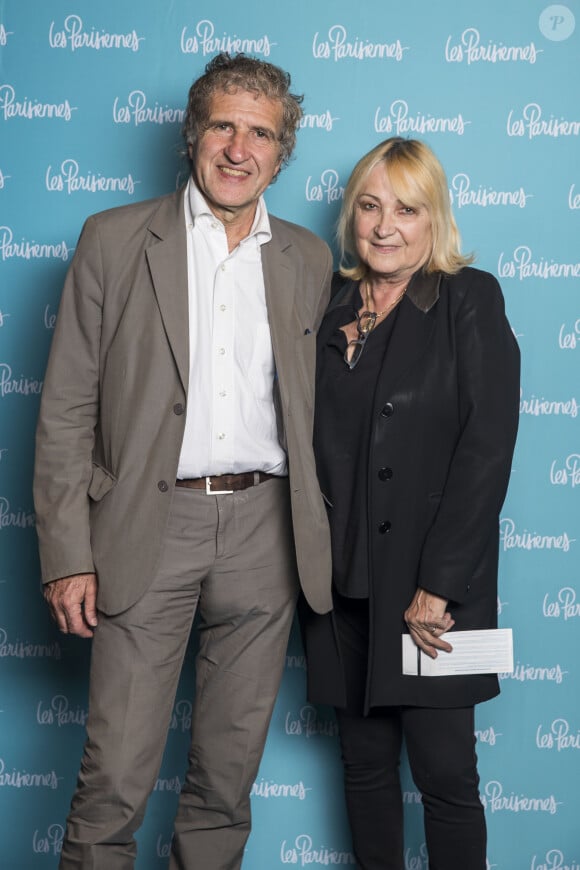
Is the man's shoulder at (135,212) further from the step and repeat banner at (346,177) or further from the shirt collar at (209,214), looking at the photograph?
the step and repeat banner at (346,177)

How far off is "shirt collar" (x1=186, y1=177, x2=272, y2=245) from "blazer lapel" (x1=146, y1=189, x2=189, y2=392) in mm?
33

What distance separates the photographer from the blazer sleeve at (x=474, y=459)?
2.10 m

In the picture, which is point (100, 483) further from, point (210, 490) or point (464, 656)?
point (464, 656)

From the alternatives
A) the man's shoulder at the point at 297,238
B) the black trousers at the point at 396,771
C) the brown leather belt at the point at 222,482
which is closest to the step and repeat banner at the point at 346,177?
the man's shoulder at the point at 297,238

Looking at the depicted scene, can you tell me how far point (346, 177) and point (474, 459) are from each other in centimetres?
93

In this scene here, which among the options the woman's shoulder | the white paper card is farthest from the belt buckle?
the woman's shoulder

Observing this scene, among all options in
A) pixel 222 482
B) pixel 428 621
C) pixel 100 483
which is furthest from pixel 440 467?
pixel 100 483

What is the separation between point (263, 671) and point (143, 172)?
1310 millimetres

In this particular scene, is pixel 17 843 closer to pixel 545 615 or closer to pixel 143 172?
pixel 545 615

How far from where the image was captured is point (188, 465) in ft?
6.78

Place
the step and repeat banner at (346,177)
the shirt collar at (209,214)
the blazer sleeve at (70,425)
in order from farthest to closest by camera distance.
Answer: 1. the step and repeat banner at (346,177)
2. the shirt collar at (209,214)
3. the blazer sleeve at (70,425)

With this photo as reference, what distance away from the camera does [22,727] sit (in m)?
2.79

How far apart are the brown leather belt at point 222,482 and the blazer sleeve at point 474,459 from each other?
1.30ft

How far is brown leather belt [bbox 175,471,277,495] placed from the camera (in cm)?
210
